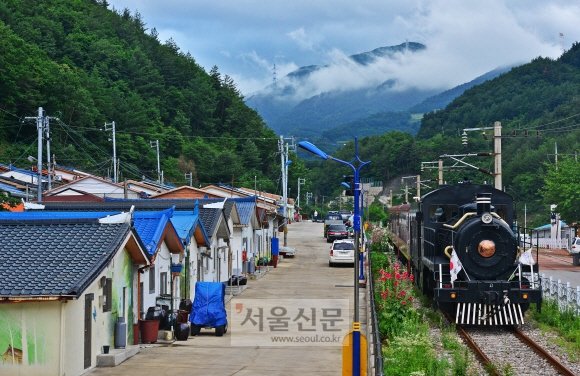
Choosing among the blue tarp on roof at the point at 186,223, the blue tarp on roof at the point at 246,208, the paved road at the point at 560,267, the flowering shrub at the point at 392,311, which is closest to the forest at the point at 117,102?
the blue tarp on roof at the point at 246,208

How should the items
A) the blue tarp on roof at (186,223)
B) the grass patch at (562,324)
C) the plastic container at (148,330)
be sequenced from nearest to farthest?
the grass patch at (562,324) < the plastic container at (148,330) < the blue tarp on roof at (186,223)

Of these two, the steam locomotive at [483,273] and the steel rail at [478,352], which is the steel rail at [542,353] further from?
the steel rail at [478,352]

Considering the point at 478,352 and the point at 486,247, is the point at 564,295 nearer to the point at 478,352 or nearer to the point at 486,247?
the point at 486,247

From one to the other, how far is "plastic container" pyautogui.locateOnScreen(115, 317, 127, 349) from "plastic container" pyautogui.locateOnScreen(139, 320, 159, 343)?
171cm

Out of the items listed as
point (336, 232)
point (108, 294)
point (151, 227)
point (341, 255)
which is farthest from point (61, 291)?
point (336, 232)

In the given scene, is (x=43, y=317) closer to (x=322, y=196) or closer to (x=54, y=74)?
(x=54, y=74)

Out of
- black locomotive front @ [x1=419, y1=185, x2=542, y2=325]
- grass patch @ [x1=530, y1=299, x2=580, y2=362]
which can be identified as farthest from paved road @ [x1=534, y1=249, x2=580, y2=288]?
black locomotive front @ [x1=419, y1=185, x2=542, y2=325]

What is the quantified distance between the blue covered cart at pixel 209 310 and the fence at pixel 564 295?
33.1 ft

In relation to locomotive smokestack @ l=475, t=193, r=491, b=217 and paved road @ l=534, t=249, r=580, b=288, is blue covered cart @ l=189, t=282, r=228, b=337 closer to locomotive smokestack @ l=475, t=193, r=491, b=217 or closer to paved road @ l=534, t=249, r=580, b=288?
locomotive smokestack @ l=475, t=193, r=491, b=217

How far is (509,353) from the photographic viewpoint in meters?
17.2

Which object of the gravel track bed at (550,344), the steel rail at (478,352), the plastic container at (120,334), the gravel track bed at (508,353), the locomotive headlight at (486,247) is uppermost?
the locomotive headlight at (486,247)

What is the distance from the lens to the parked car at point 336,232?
66.5 m

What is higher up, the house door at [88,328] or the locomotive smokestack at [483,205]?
the locomotive smokestack at [483,205]

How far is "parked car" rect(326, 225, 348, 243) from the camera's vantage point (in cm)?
6650
